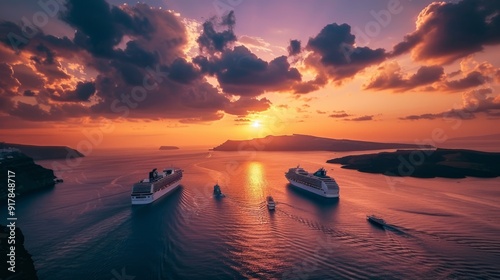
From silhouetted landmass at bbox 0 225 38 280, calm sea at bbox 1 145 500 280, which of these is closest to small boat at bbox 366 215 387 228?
calm sea at bbox 1 145 500 280

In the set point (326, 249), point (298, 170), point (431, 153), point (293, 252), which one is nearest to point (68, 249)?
point (293, 252)

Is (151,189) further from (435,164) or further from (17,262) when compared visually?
(435,164)

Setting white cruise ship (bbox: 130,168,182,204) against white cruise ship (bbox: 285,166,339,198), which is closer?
white cruise ship (bbox: 130,168,182,204)

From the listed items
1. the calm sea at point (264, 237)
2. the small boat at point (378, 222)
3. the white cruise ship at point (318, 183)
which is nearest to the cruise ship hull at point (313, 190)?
the white cruise ship at point (318, 183)

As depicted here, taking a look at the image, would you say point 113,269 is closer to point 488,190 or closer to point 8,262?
point 8,262

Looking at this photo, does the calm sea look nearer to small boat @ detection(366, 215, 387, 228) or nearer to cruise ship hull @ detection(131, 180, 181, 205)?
small boat @ detection(366, 215, 387, 228)

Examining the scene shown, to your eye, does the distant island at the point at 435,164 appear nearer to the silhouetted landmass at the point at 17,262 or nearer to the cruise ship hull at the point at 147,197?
the cruise ship hull at the point at 147,197

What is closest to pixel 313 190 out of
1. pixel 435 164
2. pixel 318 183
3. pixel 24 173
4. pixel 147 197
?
pixel 318 183
